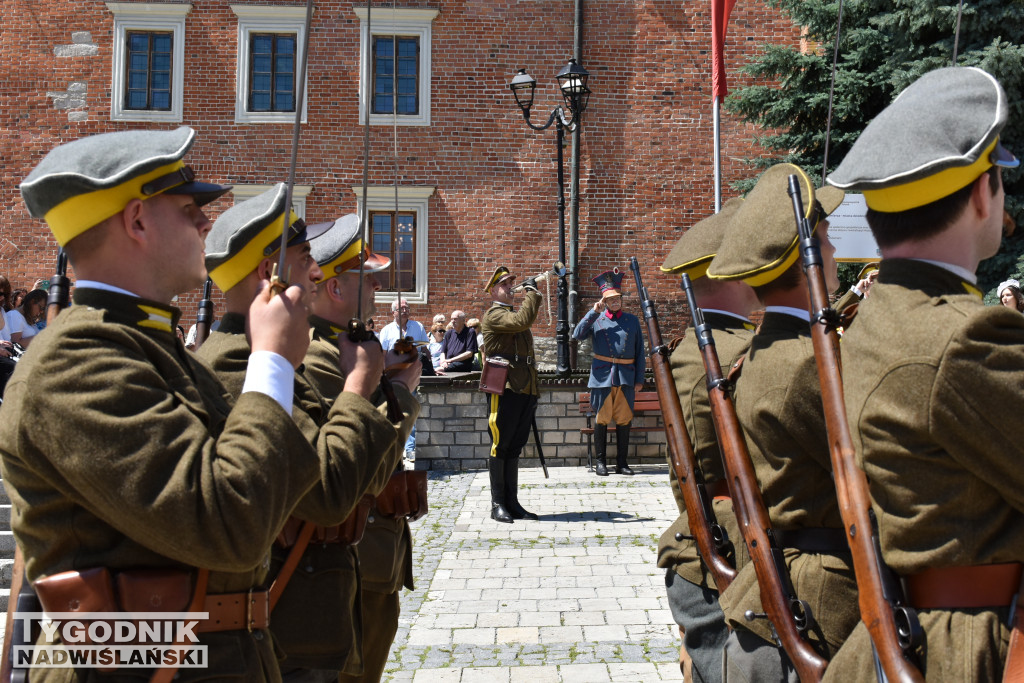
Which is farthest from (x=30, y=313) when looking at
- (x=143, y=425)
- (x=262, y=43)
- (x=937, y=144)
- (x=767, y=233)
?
(x=262, y=43)

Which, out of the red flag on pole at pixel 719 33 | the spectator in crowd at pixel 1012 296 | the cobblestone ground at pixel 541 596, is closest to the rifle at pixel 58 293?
the cobblestone ground at pixel 541 596

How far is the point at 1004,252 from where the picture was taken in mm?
14039

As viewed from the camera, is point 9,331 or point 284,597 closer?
point 284,597

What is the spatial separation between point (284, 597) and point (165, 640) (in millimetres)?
1049

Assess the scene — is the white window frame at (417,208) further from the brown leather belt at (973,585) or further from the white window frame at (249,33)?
the brown leather belt at (973,585)

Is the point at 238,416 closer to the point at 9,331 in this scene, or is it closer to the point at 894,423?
the point at 894,423

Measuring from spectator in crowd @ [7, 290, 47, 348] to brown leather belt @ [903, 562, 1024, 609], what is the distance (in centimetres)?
962

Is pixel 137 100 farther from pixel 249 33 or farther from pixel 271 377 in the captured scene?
pixel 271 377

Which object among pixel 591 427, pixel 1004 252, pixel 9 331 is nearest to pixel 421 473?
pixel 9 331

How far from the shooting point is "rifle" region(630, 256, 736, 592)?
3.24 meters

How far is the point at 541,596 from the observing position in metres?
6.68

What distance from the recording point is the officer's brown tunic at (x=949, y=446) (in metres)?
1.85

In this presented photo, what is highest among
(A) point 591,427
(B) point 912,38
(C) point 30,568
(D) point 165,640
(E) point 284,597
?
(B) point 912,38

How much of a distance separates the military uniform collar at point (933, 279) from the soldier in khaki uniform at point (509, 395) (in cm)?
717
